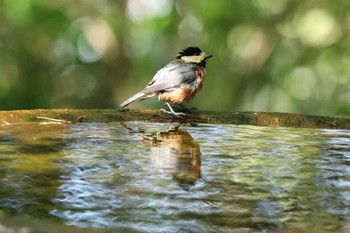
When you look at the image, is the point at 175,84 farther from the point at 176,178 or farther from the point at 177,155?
the point at 176,178

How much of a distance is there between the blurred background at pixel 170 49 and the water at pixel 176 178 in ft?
11.8

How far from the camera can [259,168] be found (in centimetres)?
259

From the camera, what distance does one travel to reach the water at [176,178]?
1784 mm

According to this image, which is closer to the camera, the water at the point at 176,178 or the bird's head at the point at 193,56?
the water at the point at 176,178

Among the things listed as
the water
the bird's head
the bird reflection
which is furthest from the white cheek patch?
the bird reflection

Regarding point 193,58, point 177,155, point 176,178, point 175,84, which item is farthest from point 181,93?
point 176,178

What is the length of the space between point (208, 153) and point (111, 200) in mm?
957

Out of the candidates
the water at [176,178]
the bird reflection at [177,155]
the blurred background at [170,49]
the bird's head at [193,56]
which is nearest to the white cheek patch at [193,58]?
the bird's head at [193,56]

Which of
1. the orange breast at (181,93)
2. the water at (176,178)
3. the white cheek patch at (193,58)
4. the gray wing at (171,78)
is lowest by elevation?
the water at (176,178)

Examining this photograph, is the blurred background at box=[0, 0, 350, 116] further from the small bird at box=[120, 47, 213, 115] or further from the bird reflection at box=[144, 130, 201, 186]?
the bird reflection at box=[144, 130, 201, 186]

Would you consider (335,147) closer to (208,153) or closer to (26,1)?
(208,153)

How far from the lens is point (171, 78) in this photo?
182 inches

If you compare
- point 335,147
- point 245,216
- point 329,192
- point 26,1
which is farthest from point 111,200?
point 26,1

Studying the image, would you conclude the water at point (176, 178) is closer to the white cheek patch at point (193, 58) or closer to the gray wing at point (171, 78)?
the gray wing at point (171, 78)
